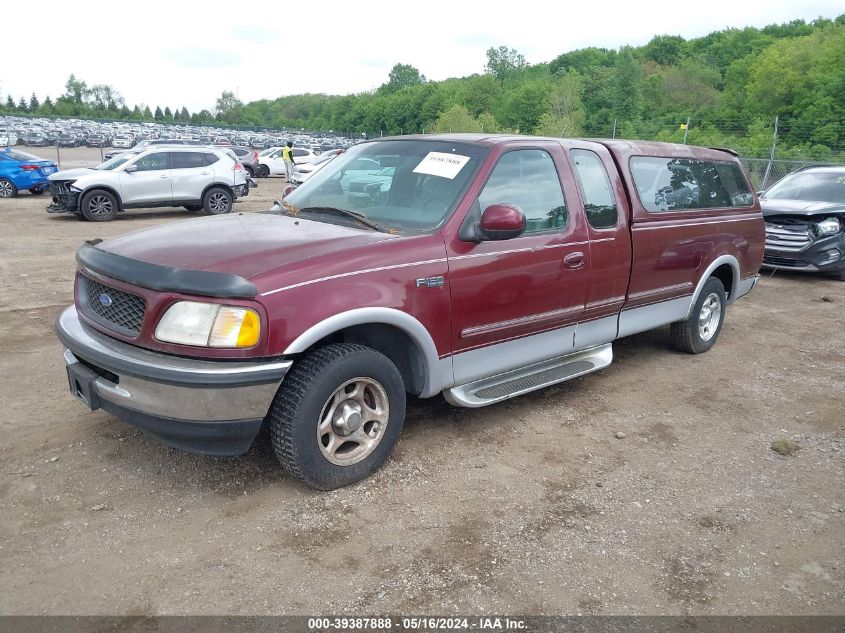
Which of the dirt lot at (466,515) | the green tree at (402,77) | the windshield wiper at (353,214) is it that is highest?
the green tree at (402,77)

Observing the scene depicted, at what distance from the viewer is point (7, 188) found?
19.1 metres

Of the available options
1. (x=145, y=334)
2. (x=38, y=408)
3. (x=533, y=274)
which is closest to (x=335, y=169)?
(x=533, y=274)

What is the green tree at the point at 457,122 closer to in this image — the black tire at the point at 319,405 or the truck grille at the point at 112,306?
the truck grille at the point at 112,306

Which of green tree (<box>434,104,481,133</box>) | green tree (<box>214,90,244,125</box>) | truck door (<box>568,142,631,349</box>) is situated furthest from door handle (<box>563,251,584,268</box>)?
green tree (<box>214,90,244,125</box>)

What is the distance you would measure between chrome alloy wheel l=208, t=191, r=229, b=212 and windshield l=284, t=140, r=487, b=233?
12491 millimetres

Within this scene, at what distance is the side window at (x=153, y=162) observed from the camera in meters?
15.5

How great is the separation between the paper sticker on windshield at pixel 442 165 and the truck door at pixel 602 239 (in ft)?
3.15

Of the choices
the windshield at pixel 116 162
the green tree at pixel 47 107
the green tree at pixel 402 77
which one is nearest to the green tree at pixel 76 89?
the green tree at pixel 47 107

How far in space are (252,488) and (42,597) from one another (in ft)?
3.65

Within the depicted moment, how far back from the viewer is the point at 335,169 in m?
4.95

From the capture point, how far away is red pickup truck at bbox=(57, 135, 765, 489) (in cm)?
322

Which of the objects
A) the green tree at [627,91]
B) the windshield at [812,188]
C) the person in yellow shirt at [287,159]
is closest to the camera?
the windshield at [812,188]

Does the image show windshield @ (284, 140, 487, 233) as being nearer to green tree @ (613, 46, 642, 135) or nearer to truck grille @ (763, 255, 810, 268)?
truck grille @ (763, 255, 810, 268)

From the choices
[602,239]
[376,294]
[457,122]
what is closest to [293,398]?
[376,294]
